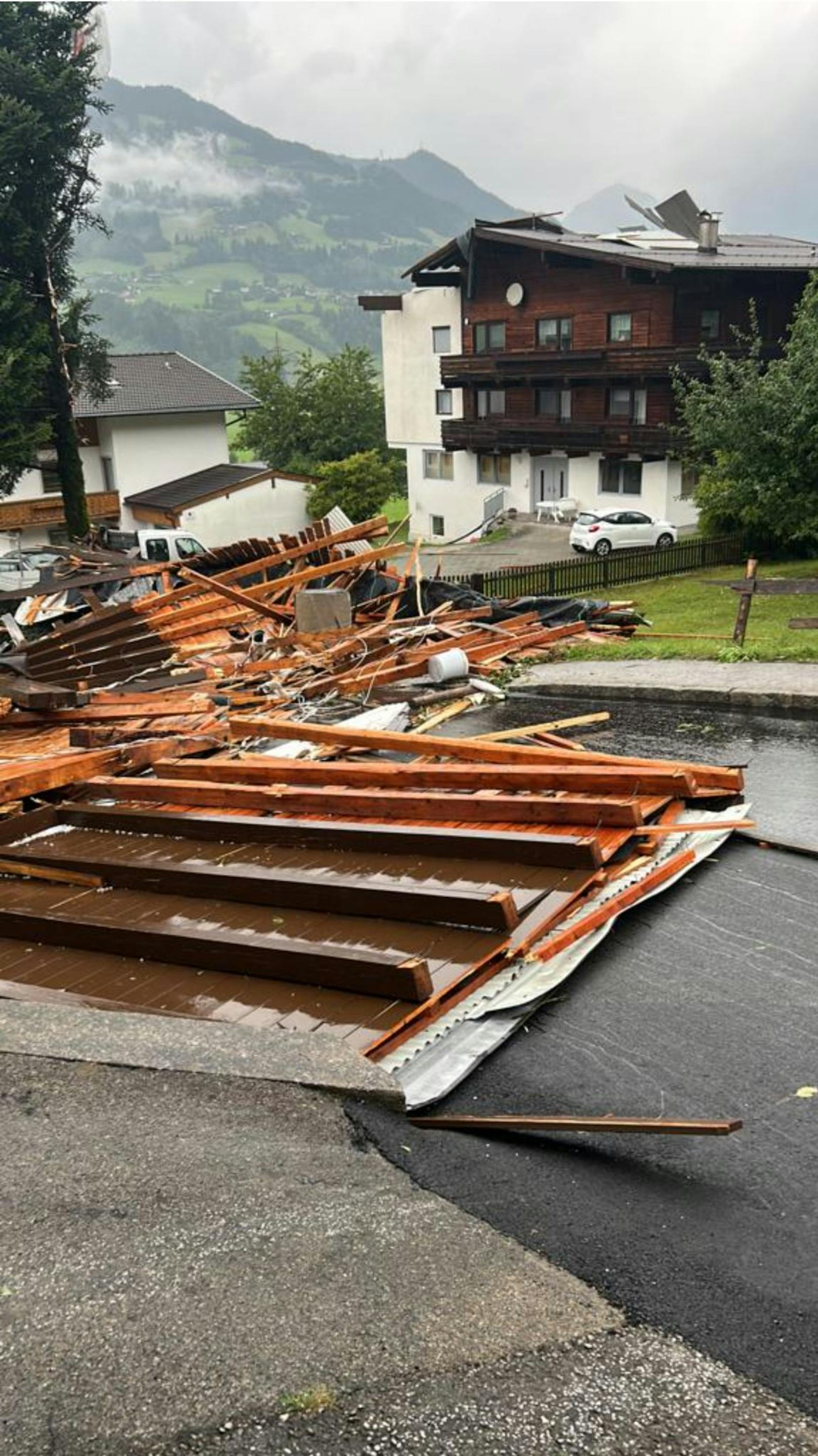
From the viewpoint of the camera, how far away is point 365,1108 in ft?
16.0

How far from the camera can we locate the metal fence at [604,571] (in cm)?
2584

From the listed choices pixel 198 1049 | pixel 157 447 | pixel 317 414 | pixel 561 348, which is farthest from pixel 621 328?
pixel 198 1049

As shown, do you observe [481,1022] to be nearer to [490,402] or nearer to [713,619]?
[713,619]

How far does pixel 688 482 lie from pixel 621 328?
20.7ft

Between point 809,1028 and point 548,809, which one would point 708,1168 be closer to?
point 809,1028

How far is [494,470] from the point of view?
47906 millimetres

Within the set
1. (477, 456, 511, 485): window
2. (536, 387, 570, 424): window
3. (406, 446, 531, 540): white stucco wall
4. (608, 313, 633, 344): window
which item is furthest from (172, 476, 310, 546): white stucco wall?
(608, 313, 633, 344): window

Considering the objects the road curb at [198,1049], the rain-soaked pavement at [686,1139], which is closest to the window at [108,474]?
the rain-soaked pavement at [686,1139]

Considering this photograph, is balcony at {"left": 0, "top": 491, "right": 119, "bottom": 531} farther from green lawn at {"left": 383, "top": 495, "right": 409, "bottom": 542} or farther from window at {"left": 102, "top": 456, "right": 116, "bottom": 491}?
green lawn at {"left": 383, "top": 495, "right": 409, "bottom": 542}

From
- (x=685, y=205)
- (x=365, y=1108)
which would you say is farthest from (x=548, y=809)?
(x=685, y=205)

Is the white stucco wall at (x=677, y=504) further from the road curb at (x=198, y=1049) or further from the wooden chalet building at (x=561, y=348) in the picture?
the road curb at (x=198, y=1049)

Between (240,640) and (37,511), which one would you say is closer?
(240,640)

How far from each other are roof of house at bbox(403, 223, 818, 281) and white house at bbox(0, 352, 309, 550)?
11.8 metres

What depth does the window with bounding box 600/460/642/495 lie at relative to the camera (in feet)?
135
